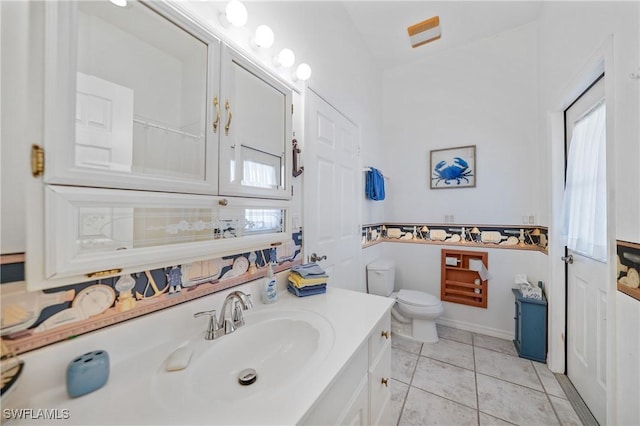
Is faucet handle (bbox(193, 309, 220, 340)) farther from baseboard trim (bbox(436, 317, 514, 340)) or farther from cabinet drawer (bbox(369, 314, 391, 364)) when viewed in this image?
baseboard trim (bbox(436, 317, 514, 340))

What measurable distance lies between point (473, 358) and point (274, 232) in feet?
6.62

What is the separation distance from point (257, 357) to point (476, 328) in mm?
2377

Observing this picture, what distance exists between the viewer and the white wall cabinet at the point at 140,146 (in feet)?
1.64

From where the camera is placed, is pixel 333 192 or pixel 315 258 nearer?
pixel 315 258

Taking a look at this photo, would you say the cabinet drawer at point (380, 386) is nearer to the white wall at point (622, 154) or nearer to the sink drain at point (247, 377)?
the sink drain at point (247, 377)

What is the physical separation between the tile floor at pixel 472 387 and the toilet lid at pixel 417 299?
38cm

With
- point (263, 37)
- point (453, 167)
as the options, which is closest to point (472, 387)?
point (453, 167)

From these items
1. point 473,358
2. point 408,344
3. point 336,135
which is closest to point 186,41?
point 336,135

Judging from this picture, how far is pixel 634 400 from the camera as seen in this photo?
871 millimetres

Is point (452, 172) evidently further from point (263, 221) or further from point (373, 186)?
point (263, 221)

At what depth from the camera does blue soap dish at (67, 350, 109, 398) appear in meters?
0.56

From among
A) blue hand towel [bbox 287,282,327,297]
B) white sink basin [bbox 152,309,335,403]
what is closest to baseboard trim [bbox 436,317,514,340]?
blue hand towel [bbox 287,282,327,297]

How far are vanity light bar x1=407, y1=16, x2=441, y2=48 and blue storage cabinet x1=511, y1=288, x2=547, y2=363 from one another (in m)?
2.49

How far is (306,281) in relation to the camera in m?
1.23
